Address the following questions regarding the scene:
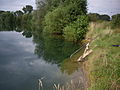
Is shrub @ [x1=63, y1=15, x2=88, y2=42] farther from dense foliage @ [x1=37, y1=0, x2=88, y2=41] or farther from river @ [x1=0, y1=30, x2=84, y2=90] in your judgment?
river @ [x1=0, y1=30, x2=84, y2=90]

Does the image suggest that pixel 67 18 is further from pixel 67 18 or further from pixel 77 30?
pixel 77 30

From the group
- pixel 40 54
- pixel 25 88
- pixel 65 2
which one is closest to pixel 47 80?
pixel 25 88

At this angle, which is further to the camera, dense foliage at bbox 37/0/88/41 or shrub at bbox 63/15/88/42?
dense foliage at bbox 37/0/88/41

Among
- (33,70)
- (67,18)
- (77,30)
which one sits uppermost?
(67,18)

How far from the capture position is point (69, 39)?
870 inches

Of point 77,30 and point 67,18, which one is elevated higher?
point 67,18

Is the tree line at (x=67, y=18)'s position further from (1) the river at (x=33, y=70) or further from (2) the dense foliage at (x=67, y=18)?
(1) the river at (x=33, y=70)

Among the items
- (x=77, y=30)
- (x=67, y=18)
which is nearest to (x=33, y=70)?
(x=77, y=30)

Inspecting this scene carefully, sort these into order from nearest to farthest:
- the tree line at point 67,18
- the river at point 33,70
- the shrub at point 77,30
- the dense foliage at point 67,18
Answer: the river at point 33,70 < the shrub at point 77,30 < the tree line at point 67,18 < the dense foliage at point 67,18

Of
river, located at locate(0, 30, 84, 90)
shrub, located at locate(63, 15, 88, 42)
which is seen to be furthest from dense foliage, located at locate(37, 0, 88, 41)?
river, located at locate(0, 30, 84, 90)

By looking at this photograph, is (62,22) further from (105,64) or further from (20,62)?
(105,64)

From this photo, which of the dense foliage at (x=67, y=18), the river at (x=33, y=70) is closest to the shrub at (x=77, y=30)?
the dense foliage at (x=67, y=18)

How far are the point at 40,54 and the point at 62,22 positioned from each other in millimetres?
9053

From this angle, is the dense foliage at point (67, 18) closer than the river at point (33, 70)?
No
